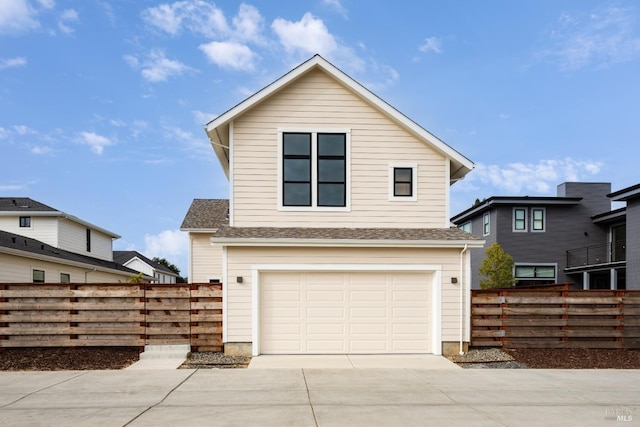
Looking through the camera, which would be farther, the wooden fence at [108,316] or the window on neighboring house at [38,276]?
the window on neighboring house at [38,276]

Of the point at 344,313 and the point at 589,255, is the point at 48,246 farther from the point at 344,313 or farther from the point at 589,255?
the point at 589,255

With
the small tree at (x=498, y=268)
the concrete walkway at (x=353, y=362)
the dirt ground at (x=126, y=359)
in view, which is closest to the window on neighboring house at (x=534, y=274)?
the small tree at (x=498, y=268)

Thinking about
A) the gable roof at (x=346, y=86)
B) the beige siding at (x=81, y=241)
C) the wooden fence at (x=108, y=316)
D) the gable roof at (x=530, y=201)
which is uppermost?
the gable roof at (x=346, y=86)

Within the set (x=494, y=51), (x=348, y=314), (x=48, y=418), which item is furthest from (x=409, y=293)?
(x=494, y=51)

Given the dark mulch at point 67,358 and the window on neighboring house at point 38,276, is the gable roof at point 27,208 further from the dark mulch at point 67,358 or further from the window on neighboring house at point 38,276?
the dark mulch at point 67,358

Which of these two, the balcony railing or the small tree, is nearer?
the small tree

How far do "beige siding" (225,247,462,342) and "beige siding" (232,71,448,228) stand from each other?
0.96 meters

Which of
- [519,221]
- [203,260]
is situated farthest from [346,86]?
[519,221]

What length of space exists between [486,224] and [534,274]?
12.5 feet

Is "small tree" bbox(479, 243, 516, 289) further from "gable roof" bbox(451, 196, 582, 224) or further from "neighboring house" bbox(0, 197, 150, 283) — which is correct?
"neighboring house" bbox(0, 197, 150, 283)

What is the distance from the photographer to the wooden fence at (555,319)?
11992 mm

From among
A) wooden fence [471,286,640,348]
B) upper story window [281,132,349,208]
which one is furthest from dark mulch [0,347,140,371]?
wooden fence [471,286,640,348]

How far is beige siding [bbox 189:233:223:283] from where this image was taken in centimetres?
1959

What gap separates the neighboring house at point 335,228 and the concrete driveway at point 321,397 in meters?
1.82
